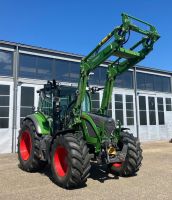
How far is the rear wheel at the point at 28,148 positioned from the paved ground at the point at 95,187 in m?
0.30

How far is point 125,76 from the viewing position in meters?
22.1

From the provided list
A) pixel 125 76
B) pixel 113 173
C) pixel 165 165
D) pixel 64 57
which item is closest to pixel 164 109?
pixel 125 76

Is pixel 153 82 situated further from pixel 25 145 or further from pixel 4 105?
pixel 25 145

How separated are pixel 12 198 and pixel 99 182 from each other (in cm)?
250

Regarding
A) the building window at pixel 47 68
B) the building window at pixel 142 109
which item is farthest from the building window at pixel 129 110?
the building window at pixel 47 68

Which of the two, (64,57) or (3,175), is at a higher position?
(64,57)

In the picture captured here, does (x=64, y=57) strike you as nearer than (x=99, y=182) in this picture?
No

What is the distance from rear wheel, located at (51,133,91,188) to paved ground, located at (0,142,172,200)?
229 millimetres

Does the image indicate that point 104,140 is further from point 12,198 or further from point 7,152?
point 7,152

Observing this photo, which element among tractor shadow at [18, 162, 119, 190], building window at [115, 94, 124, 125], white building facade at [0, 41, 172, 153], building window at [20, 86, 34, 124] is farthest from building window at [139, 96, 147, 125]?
tractor shadow at [18, 162, 119, 190]

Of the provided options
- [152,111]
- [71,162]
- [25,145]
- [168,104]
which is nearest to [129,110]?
[152,111]

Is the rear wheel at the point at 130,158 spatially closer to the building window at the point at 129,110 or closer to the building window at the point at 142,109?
the building window at the point at 129,110

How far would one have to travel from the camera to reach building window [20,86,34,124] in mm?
16172

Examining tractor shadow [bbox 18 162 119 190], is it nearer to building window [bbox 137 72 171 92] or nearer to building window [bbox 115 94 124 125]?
building window [bbox 115 94 124 125]
